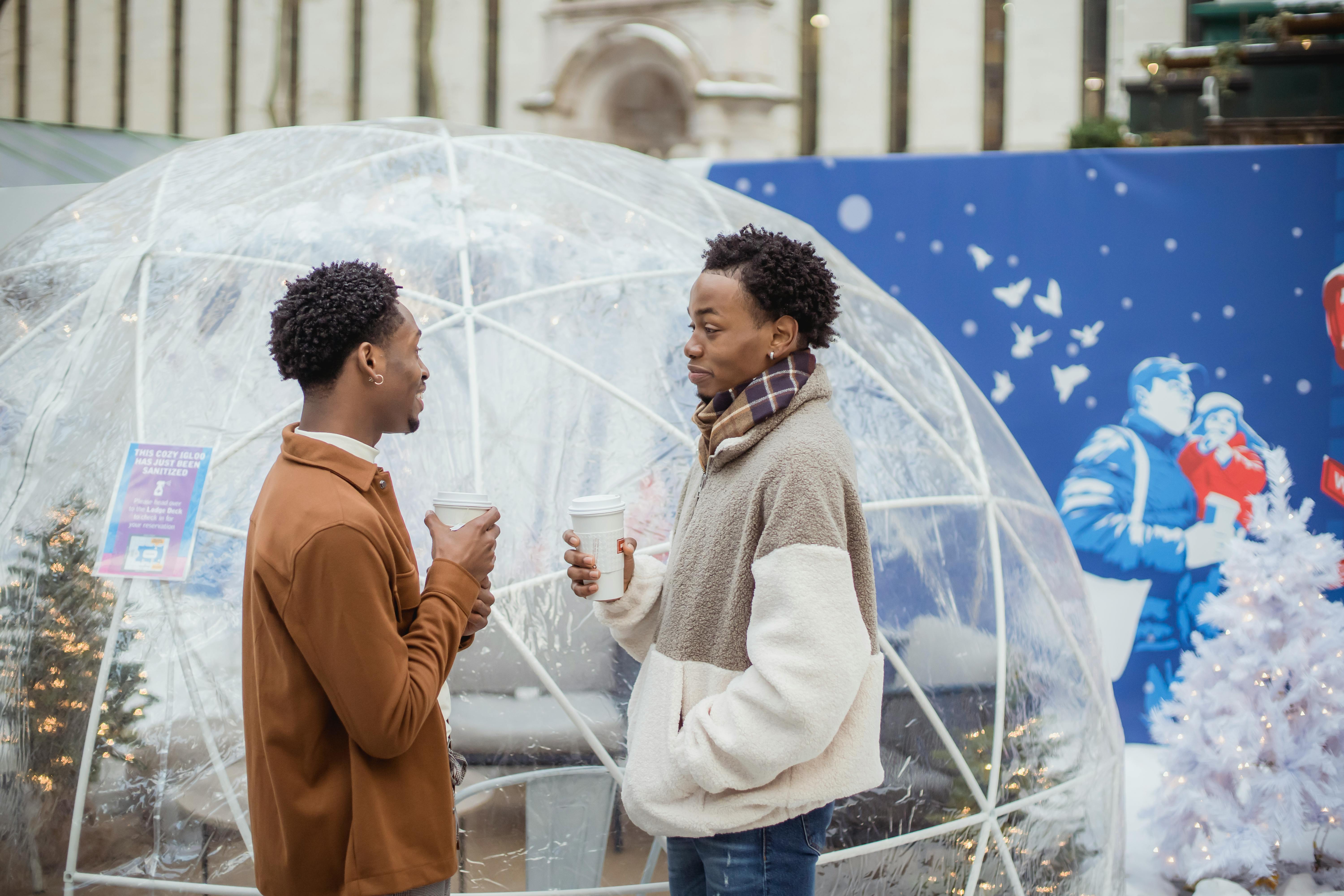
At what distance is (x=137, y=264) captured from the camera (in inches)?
111

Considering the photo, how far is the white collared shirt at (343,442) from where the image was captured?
1.53 meters

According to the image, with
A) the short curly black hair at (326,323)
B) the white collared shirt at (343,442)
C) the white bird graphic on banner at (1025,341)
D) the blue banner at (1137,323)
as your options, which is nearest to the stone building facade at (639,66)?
the blue banner at (1137,323)

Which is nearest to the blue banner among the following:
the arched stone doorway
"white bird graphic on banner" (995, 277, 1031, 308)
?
"white bird graphic on banner" (995, 277, 1031, 308)

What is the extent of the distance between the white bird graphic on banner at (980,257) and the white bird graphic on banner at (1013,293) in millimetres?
126

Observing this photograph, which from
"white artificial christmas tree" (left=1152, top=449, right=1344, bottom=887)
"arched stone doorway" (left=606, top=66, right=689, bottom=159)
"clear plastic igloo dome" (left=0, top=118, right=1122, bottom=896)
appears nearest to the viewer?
"clear plastic igloo dome" (left=0, top=118, right=1122, bottom=896)

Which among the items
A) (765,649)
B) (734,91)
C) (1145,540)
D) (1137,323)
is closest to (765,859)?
(765,649)

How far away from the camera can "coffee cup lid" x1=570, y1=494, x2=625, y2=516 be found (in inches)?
67.3

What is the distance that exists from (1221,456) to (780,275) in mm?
4557

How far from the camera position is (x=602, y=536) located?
1.73 meters

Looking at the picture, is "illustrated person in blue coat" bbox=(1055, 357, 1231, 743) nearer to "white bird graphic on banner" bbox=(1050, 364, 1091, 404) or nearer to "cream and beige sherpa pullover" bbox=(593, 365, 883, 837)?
"white bird graphic on banner" bbox=(1050, 364, 1091, 404)

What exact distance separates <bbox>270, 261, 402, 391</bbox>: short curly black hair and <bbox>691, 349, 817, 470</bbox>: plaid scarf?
0.49 meters

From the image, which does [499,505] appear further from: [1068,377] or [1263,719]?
[1068,377]

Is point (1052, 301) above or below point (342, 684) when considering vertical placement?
above

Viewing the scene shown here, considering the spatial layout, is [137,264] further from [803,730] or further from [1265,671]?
[1265,671]
